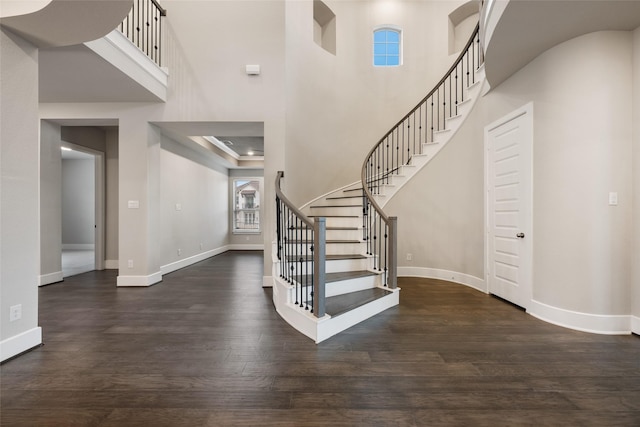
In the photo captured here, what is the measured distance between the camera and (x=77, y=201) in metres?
10.4

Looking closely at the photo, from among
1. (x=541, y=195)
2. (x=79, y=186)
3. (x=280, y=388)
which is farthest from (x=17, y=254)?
(x=79, y=186)

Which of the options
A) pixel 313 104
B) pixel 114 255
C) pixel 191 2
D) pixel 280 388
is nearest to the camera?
pixel 280 388

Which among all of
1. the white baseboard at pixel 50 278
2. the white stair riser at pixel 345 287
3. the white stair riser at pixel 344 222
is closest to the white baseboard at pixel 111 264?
the white baseboard at pixel 50 278

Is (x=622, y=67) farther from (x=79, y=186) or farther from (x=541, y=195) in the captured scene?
(x=79, y=186)

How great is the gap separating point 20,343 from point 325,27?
7.37 m

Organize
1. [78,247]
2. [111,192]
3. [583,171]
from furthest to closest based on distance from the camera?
[78,247]
[111,192]
[583,171]

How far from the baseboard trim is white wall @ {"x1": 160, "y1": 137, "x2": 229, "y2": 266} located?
20.0 feet

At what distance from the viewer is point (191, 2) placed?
478 cm

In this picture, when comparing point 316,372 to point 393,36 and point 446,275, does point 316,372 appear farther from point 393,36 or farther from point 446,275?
point 393,36

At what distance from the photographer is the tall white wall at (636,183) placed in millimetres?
2826

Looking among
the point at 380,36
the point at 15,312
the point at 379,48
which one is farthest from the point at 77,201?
the point at 380,36

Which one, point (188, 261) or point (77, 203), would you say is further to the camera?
point (77, 203)

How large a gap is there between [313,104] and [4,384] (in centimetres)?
541

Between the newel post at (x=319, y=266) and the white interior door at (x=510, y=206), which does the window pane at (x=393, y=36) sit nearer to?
the white interior door at (x=510, y=206)
